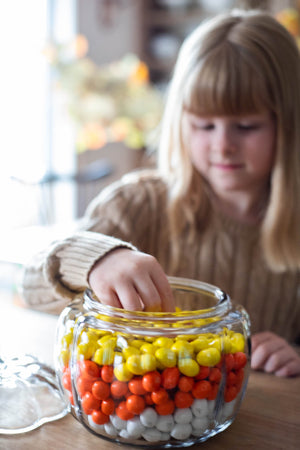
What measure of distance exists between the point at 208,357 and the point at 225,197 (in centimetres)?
73

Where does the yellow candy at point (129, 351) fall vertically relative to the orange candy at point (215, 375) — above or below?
above

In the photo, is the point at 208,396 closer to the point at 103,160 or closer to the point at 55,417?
the point at 55,417

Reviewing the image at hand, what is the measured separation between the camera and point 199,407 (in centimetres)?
51

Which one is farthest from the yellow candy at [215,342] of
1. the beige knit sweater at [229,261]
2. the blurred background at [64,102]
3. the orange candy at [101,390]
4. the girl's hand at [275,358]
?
the blurred background at [64,102]

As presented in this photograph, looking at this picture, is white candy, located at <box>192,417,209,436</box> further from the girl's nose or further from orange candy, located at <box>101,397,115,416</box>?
the girl's nose

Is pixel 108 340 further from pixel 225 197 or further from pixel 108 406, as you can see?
pixel 225 197

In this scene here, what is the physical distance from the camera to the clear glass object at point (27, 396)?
1.83 feet

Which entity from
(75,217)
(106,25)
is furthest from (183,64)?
(106,25)

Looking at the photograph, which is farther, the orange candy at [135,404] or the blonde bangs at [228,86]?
the blonde bangs at [228,86]

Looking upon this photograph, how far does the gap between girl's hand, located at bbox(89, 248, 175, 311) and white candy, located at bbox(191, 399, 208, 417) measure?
113mm

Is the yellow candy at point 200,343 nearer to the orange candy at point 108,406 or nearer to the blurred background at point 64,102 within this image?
the orange candy at point 108,406

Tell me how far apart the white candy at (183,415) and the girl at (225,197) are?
0.20 metres

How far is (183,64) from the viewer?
104cm

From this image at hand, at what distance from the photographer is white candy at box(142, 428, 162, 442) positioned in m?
0.50
